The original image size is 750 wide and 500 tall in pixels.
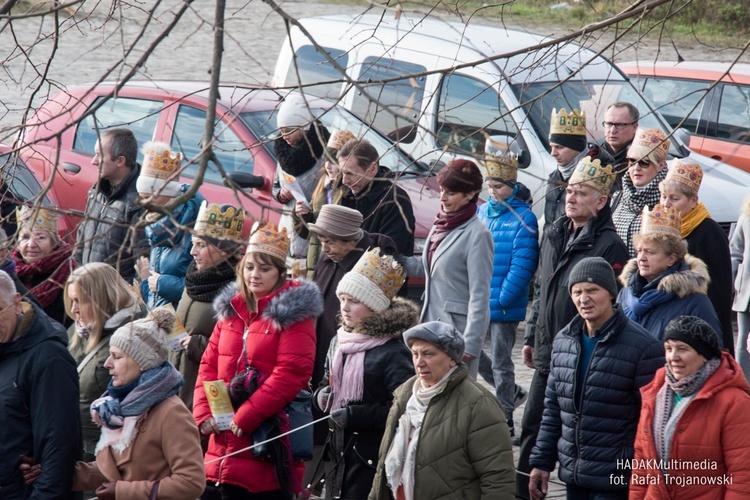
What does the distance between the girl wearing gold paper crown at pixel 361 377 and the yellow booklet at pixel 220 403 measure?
47 cm

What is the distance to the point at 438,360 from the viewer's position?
16.1ft

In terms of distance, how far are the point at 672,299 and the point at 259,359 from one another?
216 centimetres

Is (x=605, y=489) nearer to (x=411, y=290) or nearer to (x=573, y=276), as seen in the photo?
(x=573, y=276)

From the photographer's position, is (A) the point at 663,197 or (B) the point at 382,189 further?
(B) the point at 382,189

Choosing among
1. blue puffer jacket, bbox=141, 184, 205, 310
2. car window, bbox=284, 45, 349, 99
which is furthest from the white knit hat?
car window, bbox=284, 45, 349, 99

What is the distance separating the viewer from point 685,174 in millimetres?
6680

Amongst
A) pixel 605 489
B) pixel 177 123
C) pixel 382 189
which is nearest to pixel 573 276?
pixel 605 489

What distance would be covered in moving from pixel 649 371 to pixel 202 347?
2.48m

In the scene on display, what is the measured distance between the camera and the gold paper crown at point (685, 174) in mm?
6613

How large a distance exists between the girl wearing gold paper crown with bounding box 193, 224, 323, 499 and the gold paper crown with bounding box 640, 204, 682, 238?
1.84 metres

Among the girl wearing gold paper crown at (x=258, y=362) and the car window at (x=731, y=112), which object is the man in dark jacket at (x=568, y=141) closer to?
the girl wearing gold paper crown at (x=258, y=362)

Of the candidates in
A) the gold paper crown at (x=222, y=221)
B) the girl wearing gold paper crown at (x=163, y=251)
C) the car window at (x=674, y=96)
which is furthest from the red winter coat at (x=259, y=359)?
the car window at (x=674, y=96)

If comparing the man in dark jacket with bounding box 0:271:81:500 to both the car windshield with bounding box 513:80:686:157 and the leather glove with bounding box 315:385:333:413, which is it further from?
the car windshield with bounding box 513:80:686:157

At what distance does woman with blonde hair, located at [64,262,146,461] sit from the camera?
18.1 ft
